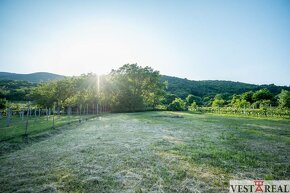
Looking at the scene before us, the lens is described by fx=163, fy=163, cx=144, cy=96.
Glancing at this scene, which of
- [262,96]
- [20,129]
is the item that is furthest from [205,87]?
[20,129]

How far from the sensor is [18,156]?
7.47 meters

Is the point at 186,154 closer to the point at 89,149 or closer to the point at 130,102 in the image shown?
the point at 89,149

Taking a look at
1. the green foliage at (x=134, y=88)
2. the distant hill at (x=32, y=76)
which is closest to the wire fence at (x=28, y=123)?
the green foliage at (x=134, y=88)

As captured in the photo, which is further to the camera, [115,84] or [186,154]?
[115,84]

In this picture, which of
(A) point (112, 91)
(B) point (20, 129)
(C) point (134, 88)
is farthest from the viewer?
(C) point (134, 88)

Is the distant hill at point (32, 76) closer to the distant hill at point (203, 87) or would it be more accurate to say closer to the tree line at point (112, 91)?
the tree line at point (112, 91)

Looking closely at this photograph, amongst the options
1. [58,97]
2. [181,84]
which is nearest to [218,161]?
[58,97]

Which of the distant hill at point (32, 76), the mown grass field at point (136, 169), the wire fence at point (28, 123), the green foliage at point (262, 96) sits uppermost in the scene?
the distant hill at point (32, 76)

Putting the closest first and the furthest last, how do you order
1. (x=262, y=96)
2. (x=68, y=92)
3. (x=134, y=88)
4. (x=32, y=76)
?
(x=68, y=92), (x=134, y=88), (x=262, y=96), (x=32, y=76)

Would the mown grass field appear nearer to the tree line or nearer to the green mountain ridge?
the tree line

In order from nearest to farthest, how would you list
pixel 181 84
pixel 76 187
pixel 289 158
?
pixel 76 187, pixel 289 158, pixel 181 84

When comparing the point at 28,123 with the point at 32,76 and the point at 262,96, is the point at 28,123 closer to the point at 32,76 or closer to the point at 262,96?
the point at 262,96

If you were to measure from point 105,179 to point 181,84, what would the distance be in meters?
109

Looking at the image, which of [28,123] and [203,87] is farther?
[203,87]
